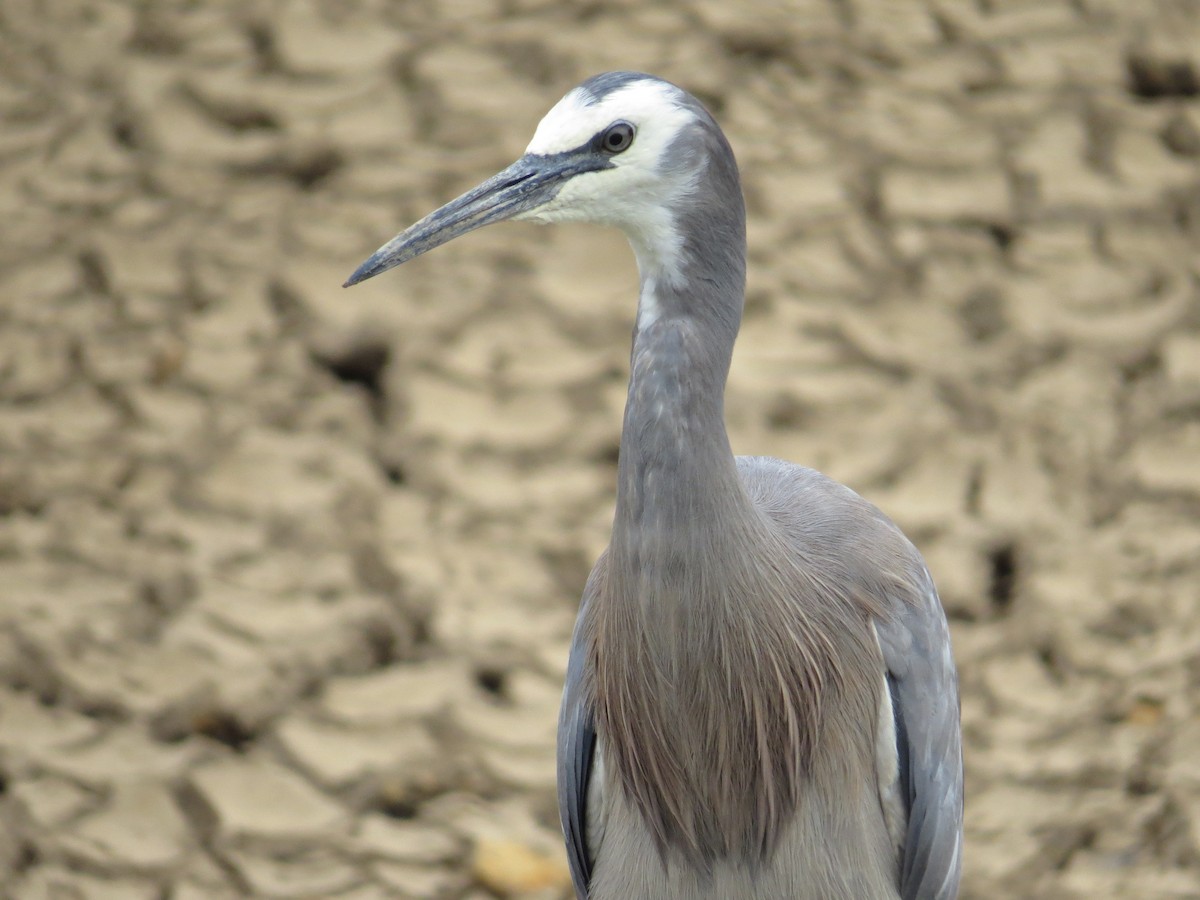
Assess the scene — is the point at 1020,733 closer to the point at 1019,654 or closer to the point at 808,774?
the point at 1019,654

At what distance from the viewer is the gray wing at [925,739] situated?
2605 millimetres

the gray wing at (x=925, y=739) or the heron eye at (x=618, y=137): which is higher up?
the heron eye at (x=618, y=137)

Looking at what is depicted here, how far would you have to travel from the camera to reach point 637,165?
217cm

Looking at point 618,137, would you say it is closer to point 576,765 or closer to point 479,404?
point 576,765

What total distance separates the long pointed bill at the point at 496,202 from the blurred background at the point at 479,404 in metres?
1.90

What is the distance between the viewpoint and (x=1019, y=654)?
161 inches

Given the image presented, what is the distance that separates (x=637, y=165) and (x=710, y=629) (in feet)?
2.47

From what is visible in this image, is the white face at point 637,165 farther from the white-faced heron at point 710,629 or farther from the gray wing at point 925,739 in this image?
the gray wing at point 925,739

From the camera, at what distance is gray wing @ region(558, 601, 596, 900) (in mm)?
2746

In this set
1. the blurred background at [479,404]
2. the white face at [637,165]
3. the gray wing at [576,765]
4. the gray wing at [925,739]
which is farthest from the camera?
the blurred background at [479,404]

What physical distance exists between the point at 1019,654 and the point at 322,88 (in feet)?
10.4

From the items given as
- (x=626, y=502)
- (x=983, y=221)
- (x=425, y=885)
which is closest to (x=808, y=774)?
(x=626, y=502)

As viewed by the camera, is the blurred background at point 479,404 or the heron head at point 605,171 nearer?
the heron head at point 605,171

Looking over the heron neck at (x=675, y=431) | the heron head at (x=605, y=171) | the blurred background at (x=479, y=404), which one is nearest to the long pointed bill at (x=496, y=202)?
the heron head at (x=605, y=171)
